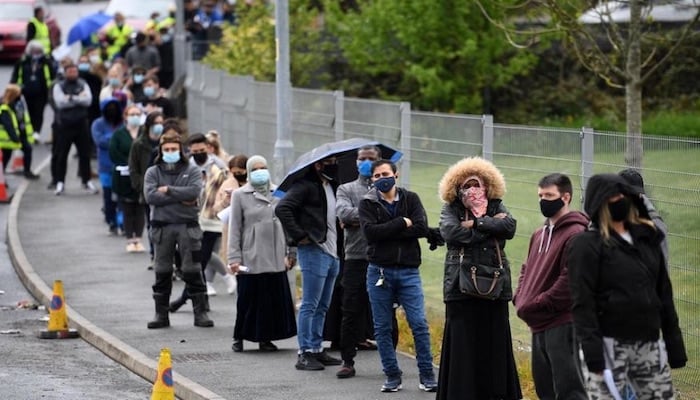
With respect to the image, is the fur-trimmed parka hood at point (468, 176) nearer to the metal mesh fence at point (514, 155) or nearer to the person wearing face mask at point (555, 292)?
the person wearing face mask at point (555, 292)

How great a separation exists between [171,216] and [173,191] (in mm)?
297

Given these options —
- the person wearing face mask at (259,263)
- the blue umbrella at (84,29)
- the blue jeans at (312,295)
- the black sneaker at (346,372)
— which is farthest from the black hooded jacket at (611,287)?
the blue umbrella at (84,29)

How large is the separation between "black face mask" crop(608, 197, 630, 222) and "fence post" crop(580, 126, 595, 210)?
3582mm

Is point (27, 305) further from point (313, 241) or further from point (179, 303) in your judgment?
point (313, 241)

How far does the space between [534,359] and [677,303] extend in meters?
1.97

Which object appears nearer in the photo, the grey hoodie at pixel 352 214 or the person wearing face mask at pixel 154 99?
the grey hoodie at pixel 352 214

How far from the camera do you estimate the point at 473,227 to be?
10445 mm

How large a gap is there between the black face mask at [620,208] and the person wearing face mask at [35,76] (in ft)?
70.7

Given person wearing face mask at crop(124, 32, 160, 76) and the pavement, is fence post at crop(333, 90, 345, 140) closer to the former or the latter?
the pavement

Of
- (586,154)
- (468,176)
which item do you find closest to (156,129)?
(586,154)

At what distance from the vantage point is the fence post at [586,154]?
11836 millimetres

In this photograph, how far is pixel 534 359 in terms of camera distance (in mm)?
9711

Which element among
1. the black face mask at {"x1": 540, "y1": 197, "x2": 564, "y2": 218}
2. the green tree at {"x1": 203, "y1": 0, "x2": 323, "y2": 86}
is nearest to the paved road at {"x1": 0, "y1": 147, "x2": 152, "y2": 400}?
the black face mask at {"x1": 540, "y1": 197, "x2": 564, "y2": 218}

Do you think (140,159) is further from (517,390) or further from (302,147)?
(517,390)
